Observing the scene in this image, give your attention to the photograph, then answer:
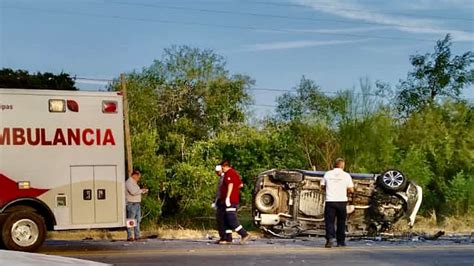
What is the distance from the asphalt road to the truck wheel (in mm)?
323

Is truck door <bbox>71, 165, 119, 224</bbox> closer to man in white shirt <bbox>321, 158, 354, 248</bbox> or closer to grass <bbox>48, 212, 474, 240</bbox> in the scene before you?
grass <bbox>48, 212, 474, 240</bbox>

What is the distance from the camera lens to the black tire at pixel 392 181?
15703 millimetres

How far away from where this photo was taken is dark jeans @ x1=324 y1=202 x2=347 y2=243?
13.2 metres

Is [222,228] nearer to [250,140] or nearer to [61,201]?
[61,201]

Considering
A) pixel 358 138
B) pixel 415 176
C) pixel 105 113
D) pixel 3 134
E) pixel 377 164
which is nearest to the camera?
pixel 3 134

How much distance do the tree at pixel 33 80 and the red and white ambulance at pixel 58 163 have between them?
24889 millimetres

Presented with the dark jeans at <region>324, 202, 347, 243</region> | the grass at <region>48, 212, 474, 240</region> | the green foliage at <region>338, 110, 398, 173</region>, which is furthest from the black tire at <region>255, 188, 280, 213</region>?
the green foliage at <region>338, 110, 398, 173</region>

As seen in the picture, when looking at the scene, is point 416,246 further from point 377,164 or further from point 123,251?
point 377,164

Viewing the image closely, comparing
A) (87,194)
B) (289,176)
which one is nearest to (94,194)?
(87,194)

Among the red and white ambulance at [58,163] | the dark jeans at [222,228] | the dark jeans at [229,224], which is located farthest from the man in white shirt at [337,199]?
the red and white ambulance at [58,163]

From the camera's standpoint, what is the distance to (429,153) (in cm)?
2492

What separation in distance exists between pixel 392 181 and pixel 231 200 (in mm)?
3725

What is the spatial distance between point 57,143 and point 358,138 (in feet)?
52.9

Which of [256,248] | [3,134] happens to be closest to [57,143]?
[3,134]
